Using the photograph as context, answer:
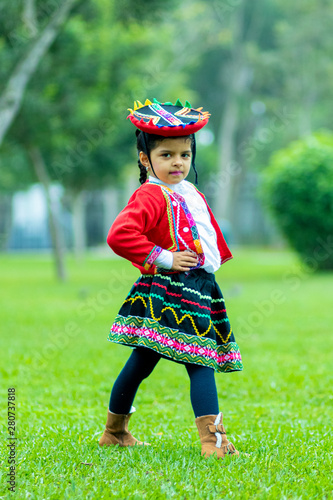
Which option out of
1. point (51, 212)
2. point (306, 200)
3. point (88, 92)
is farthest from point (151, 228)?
point (306, 200)

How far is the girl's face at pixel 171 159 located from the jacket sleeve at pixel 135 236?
20cm

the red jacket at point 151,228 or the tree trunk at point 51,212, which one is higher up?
the red jacket at point 151,228

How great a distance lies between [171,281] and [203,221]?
1.21 ft

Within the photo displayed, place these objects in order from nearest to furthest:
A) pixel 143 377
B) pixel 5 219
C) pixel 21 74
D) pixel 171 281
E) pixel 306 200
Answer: pixel 171 281 → pixel 143 377 → pixel 21 74 → pixel 306 200 → pixel 5 219

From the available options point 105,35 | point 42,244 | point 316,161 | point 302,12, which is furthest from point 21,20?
point 42,244

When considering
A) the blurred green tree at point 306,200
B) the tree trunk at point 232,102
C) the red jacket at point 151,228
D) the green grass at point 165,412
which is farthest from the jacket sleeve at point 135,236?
the tree trunk at point 232,102

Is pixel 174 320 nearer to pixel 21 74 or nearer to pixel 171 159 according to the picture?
pixel 171 159

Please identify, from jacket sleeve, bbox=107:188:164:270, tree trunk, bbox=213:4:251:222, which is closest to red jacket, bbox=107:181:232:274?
jacket sleeve, bbox=107:188:164:270

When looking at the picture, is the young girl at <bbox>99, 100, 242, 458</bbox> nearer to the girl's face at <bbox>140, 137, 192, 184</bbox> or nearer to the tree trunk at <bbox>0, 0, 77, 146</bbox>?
the girl's face at <bbox>140, 137, 192, 184</bbox>

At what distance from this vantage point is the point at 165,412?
165 inches

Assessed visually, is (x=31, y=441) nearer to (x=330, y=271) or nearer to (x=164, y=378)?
(x=164, y=378)

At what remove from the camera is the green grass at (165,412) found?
99.3 inches

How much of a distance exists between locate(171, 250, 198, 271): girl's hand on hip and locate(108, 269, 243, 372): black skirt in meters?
0.05

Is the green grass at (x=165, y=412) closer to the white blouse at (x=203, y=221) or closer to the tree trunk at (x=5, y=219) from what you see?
the white blouse at (x=203, y=221)
